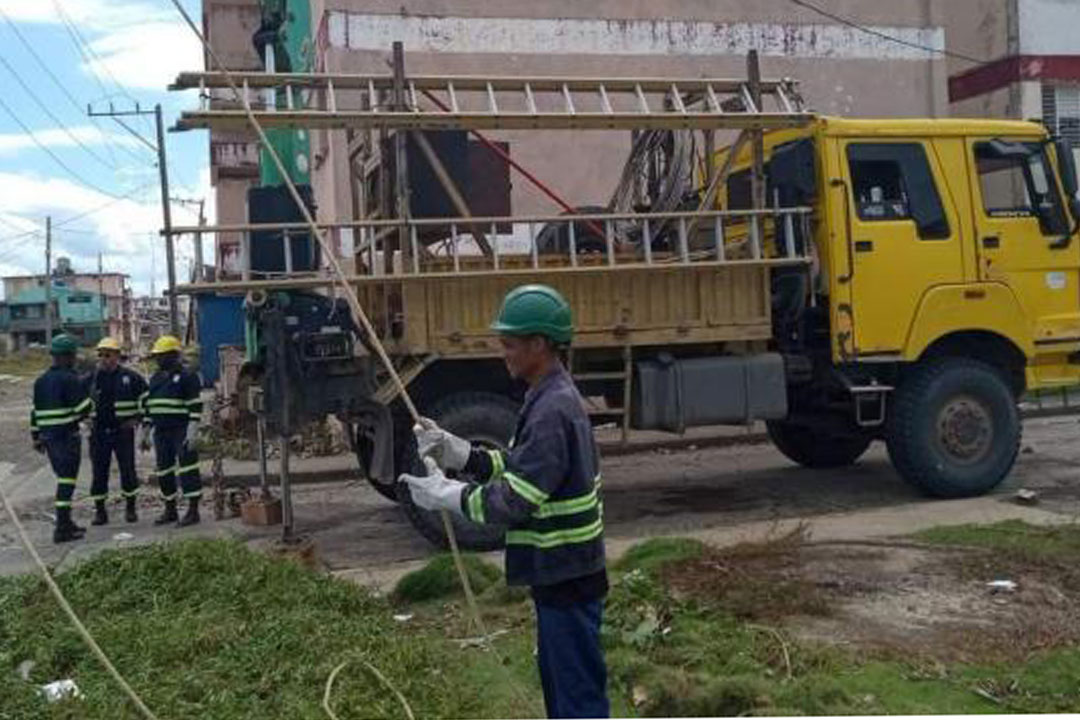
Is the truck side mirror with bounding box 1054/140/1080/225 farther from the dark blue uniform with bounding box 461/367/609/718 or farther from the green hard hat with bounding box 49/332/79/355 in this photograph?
the green hard hat with bounding box 49/332/79/355

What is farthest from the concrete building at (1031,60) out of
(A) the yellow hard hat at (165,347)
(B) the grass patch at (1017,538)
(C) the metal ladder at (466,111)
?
(A) the yellow hard hat at (165,347)

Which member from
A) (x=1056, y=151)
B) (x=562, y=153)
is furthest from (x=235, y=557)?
(x=562, y=153)

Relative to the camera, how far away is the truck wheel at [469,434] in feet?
27.3

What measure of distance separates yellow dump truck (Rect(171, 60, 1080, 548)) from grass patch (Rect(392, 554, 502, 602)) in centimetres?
141

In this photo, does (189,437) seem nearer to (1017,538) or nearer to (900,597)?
(900,597)

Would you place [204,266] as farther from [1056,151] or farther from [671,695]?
[1056,151]

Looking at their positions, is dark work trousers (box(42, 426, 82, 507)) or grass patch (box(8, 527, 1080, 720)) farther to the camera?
dark work trousers (box(42, 426, 82, 507))

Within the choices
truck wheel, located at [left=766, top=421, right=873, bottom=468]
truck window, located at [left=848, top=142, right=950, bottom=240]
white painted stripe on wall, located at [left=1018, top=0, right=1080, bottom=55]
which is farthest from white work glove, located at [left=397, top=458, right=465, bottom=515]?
white painted stripe on wall, located at [left=1018, top=0, right=1080, bottom=55]

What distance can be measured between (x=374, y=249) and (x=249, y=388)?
1.39 m

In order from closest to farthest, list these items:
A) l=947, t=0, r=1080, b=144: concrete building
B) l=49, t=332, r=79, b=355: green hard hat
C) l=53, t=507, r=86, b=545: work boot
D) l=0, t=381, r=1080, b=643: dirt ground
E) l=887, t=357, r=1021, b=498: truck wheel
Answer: l=0, t=381, r=1080, b=643: dirt ground → l=887, t=357, r=1021, b=498: truck wheel → l=53, t=507, r=86, b=545: work boot → l=49, t=332, r=79, b=355: green hard hat → l=947, t=0, r=1080, b=144: concrete building

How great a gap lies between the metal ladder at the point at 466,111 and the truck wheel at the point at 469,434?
6.40ft

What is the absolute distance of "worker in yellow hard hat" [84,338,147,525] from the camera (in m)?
10.9

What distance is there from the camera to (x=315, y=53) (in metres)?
16.8

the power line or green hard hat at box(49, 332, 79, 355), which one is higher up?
the power line
